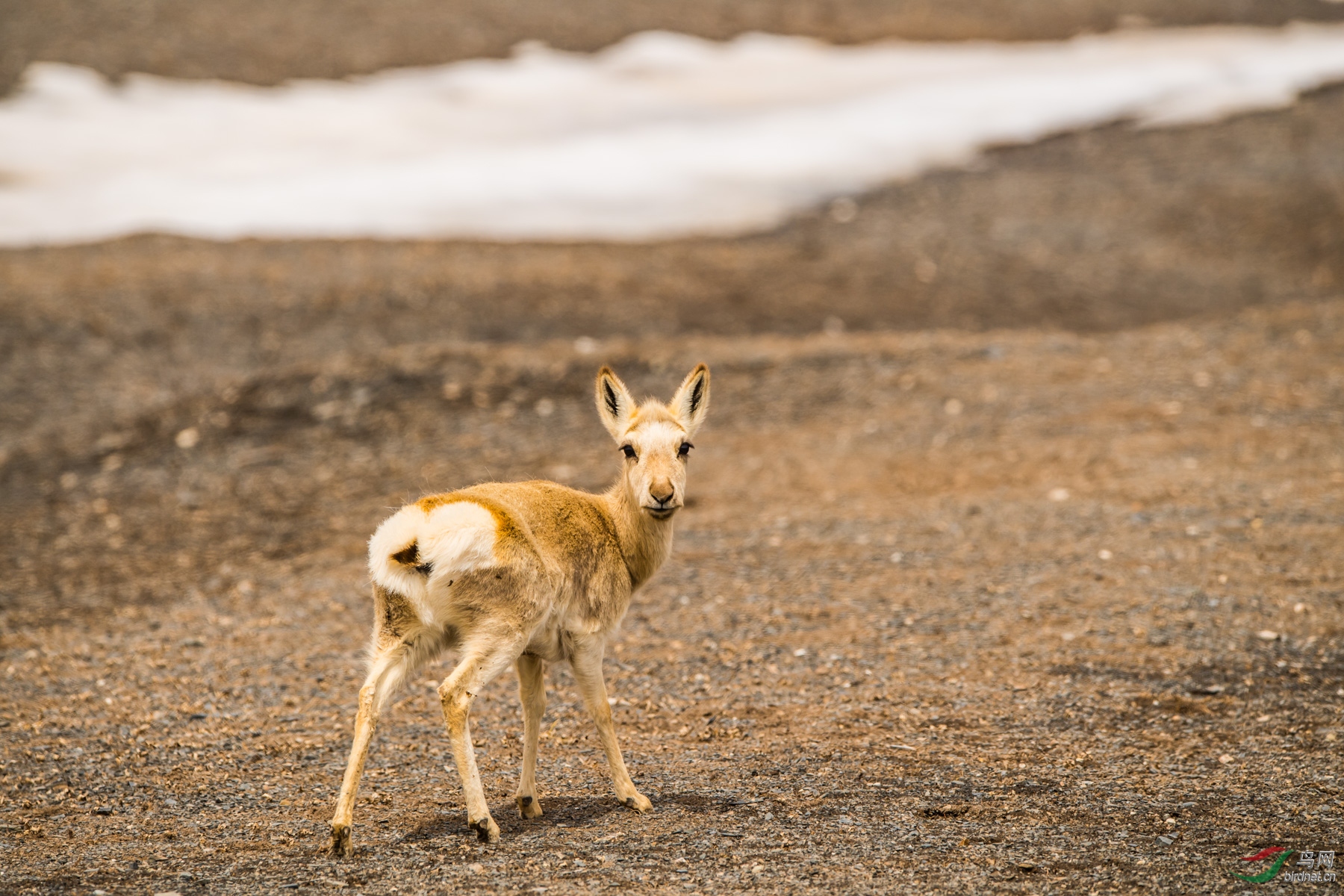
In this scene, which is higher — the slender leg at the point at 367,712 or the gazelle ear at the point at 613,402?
the gazelle ear at the point at 613,402

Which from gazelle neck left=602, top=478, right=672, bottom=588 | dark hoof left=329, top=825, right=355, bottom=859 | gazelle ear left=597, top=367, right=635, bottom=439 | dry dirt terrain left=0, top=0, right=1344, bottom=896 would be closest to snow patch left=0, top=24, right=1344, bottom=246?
dry dirt terrain left=0, top=0, right=1344, bottom=896

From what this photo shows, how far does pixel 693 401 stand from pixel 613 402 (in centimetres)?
50

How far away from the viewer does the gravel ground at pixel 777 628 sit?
657cm

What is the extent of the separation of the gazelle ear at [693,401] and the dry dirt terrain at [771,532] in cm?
215

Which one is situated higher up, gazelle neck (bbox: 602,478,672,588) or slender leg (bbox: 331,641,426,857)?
gazelle neck (bbox: 602,478,672,588)

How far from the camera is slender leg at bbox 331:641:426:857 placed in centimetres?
626

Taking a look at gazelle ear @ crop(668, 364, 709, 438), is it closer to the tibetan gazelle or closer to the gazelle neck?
the tibetan gazelle

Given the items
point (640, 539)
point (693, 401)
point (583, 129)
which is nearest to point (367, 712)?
point (640, 539)

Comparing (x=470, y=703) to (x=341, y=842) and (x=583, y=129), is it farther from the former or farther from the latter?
(x=583, y=129)

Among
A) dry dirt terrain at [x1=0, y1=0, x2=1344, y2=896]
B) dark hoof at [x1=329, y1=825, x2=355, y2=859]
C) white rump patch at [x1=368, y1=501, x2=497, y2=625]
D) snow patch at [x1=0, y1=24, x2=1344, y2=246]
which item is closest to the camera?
dark hoof at [x1=329, y1=825, x2=355, y2=859]

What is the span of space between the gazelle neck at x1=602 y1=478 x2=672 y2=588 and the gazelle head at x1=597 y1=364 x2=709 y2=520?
0.08 metres

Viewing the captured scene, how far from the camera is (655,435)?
7391 millimetres

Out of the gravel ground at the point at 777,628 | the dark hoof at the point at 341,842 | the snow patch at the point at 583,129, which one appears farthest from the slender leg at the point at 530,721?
the snow patch at the point at 583,129

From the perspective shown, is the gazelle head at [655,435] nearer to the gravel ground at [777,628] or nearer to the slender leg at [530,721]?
the slender leg at [530,721]
